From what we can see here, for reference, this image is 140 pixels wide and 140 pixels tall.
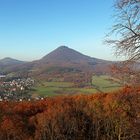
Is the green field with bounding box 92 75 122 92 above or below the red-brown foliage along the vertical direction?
above

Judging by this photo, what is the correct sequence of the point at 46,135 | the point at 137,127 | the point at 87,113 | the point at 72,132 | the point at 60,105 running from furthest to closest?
the point at 60,105 → the point at 87,113 → the point at 72,132 → the point at 46,135 → the point at 137,127

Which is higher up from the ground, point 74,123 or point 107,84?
point 107,84

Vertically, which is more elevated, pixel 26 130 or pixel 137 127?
pixel 137 127

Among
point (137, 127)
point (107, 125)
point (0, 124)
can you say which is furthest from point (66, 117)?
point (137, 127)

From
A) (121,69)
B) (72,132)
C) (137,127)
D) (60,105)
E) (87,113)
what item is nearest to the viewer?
(121,69)

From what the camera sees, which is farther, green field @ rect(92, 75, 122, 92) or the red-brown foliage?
the red-brown foliage

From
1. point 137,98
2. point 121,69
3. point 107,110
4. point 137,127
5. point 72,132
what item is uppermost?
point 121,69

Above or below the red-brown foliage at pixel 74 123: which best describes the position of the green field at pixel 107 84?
above

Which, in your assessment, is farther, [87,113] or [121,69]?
[87,113]

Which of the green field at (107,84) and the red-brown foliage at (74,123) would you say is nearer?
the green field at (107,84)

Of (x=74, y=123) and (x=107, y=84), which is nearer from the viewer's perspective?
(x=74, y=123)

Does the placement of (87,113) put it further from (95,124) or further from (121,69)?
(121,69)
